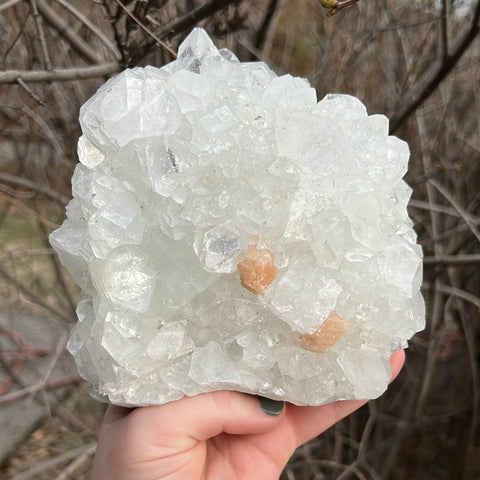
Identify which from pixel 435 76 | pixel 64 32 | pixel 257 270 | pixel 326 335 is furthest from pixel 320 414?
pixel 64 32

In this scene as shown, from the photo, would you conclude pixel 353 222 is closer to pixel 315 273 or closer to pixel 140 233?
pixel 315 273

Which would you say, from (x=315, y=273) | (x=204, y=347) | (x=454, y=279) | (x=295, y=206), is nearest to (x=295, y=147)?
(x=295, y=206)

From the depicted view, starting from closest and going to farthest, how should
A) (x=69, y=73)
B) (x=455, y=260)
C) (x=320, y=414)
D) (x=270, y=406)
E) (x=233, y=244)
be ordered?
(x=233, y=244) < (x=270, y=406) < (x=320, y=414) < (x=69, y=73) < (x=455, y=260)

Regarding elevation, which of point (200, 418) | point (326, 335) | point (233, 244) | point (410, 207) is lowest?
point (410, 207)

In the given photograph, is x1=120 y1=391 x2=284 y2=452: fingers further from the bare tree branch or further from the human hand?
the bare tree branch

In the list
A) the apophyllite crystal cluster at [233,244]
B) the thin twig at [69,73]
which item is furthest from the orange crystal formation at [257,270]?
the thin twig at [69,73]

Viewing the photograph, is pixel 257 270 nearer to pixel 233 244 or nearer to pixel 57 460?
pixel 233 244
